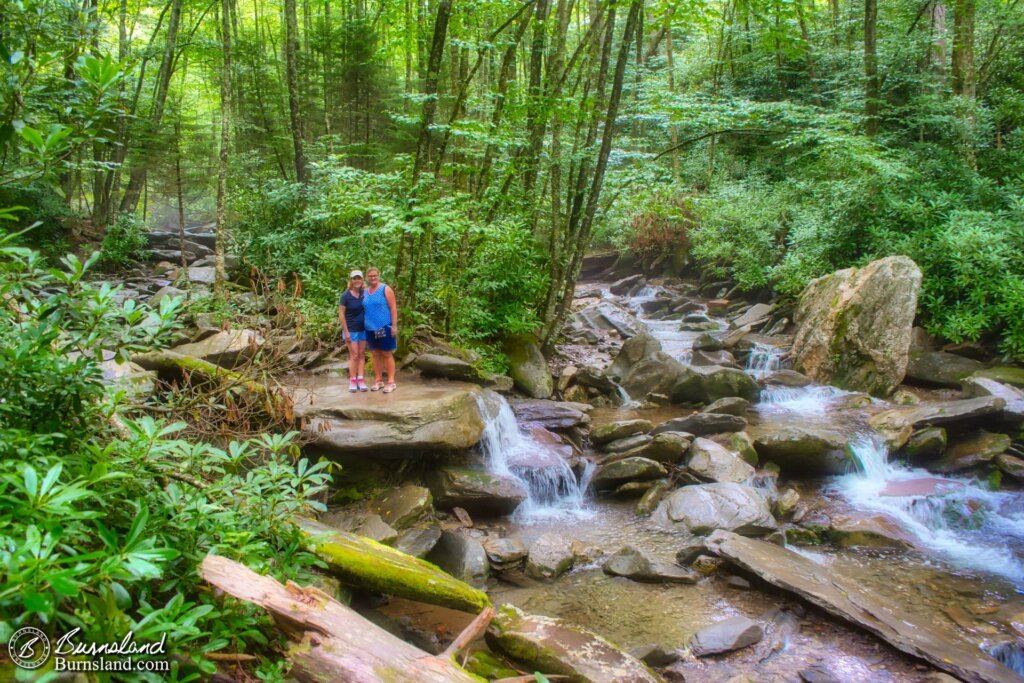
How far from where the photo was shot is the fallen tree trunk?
8.30 ft

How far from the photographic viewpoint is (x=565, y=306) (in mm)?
11133

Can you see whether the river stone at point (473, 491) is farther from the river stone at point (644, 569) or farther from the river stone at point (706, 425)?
the river stone at point (706, 425)

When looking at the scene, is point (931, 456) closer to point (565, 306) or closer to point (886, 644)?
point (886, 644)

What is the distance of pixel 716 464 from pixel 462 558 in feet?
12.7

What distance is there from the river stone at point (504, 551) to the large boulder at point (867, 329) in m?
7.60

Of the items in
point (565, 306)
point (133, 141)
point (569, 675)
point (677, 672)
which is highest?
point (133, 141)

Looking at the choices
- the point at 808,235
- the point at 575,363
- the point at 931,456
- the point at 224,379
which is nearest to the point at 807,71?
the point at 808,235

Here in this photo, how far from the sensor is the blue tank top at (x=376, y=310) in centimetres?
716

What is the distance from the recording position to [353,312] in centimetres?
732

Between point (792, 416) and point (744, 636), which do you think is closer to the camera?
point (744, 636)

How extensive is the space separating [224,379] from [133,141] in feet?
34.9

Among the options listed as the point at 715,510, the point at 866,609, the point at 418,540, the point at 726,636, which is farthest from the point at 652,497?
the point at 418,540

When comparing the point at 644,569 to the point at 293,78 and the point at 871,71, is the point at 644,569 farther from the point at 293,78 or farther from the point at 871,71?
the point at 871,71

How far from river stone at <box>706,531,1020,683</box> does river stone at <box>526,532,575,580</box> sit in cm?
154
